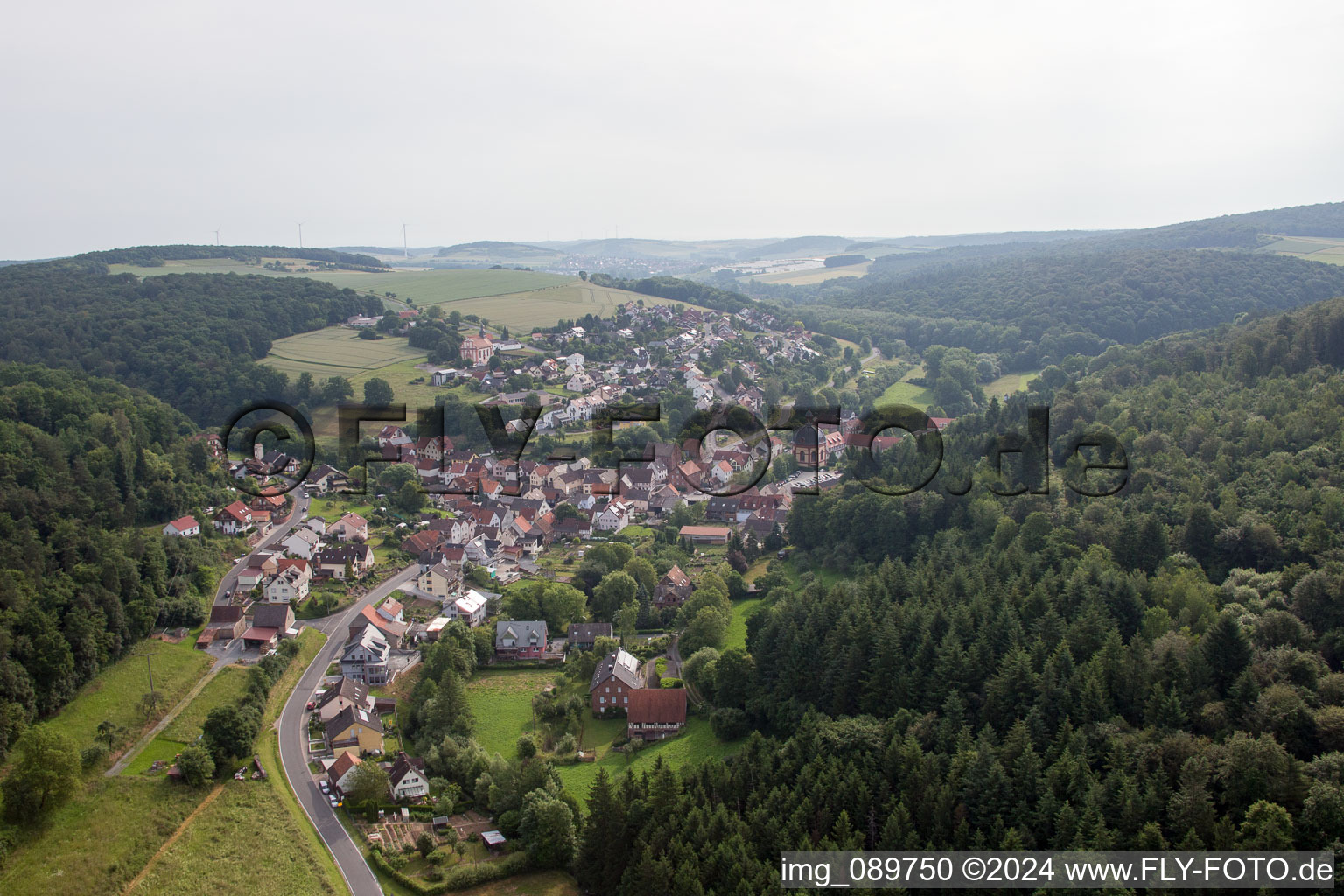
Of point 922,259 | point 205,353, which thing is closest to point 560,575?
point 205,353

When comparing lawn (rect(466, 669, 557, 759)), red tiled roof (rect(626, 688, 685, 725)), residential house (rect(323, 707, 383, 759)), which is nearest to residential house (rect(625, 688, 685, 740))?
red tiled roof (rect(626, 688, 685, 725))

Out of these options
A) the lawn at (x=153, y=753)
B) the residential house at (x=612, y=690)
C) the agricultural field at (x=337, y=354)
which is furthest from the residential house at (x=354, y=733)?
the agricultural field at (x=337, y=354)

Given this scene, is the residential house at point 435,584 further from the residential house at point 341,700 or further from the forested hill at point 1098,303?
the forested hill at point 1098,303

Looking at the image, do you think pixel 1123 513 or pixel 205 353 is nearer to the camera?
pixel 1123 513

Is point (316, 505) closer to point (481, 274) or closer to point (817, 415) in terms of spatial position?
point (817, 415)

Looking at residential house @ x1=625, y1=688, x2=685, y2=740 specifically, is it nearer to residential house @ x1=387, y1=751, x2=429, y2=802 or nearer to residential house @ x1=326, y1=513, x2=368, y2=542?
residential house @ x1=387, y1=751, x2=429, y2=802
